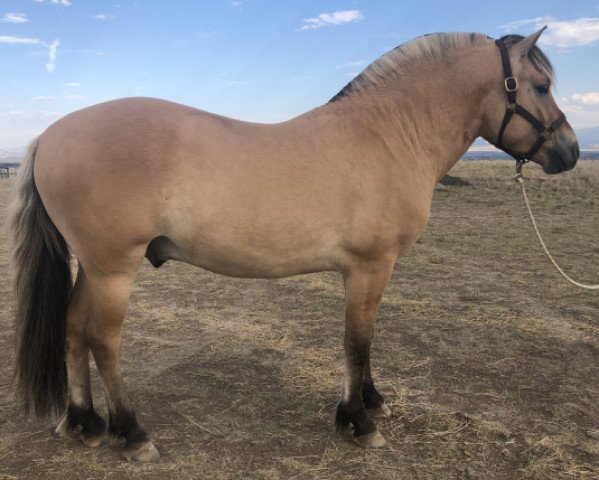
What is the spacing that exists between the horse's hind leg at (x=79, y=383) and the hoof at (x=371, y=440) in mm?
1677

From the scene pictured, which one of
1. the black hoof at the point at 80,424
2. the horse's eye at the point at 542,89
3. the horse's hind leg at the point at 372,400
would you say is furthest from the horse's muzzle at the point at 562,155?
the black hoof at the point at 80,424

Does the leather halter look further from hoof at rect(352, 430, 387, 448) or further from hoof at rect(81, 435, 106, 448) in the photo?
hoof at rect(81, 435, 106, 448)

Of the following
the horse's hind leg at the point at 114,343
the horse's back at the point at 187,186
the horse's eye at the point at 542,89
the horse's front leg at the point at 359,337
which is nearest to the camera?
the horse's back at the point at 187,186

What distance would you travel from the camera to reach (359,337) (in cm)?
303

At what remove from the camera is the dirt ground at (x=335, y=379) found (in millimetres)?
2760

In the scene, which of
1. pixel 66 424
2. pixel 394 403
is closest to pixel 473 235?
pixel 394 403

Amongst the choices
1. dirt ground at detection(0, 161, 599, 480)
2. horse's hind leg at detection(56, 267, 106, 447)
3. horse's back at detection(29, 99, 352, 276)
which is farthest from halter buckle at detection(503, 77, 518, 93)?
horse's hind leg at detection(56, 267, 106, 447)

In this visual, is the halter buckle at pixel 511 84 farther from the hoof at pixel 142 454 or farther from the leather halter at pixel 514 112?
the hoof at pixel 142 454

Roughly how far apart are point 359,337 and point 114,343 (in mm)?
1524

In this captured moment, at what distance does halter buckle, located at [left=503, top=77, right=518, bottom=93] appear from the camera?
9.75 feet

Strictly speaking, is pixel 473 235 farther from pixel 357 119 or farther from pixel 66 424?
pixel 66 424

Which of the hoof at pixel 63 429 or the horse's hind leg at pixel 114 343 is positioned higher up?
the horse's hind leg at pixel 114 343

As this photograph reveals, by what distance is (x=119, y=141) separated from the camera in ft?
8.37

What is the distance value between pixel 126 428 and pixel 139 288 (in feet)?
12.9
